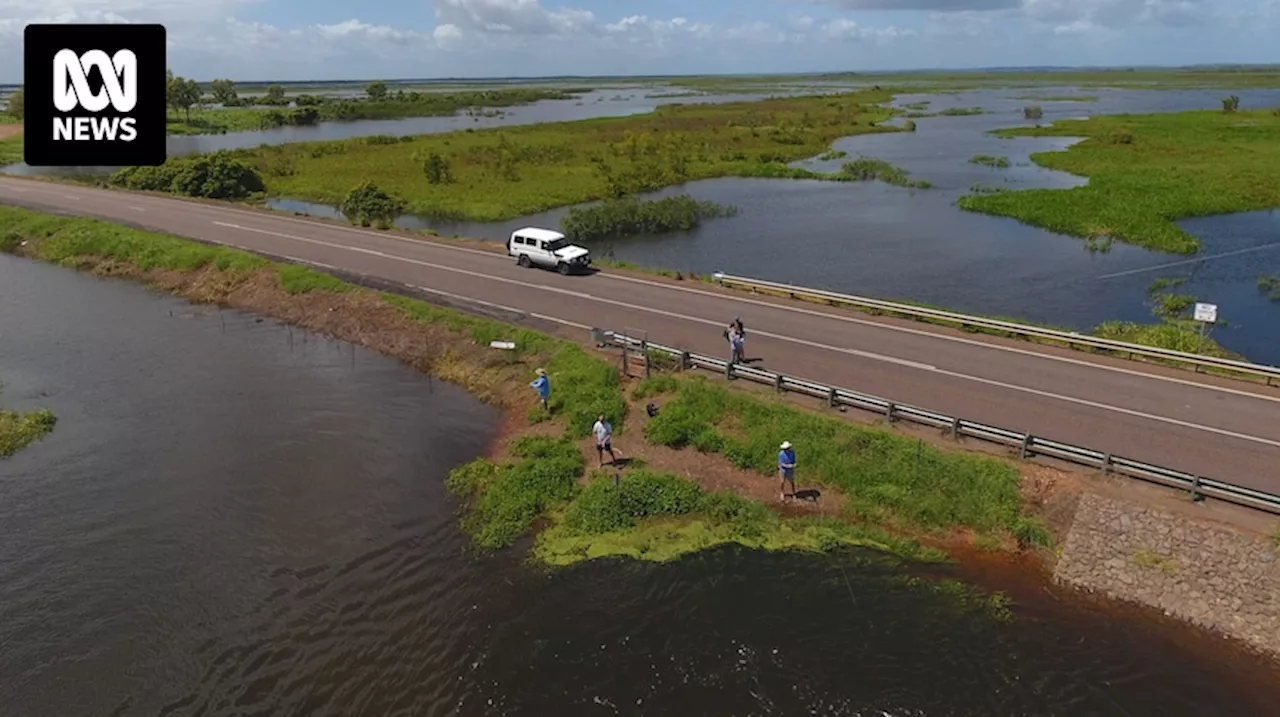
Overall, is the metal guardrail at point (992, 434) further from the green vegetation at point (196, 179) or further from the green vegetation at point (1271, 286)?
the green vegetation at point (196, 179)

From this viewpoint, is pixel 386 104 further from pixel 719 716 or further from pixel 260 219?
pixel 719 716

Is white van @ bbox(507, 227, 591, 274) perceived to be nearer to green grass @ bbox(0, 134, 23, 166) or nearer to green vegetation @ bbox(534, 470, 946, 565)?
green vegetation @ bbox(534, 470, 946, 565)

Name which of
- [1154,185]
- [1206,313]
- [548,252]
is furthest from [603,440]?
[1154,185]

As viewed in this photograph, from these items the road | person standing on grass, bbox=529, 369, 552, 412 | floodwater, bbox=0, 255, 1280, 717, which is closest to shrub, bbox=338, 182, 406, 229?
the road

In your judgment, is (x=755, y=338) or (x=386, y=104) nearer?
(x=755, y=338)

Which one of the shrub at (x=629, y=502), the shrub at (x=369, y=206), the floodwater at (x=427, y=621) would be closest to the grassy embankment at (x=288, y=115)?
the shrub at (x=369, y=206)

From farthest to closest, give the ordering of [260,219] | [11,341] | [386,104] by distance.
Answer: [386,104] < [260,219] < [11,341]

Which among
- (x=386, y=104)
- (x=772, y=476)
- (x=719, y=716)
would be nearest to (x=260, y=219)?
(x=772, y=476)
